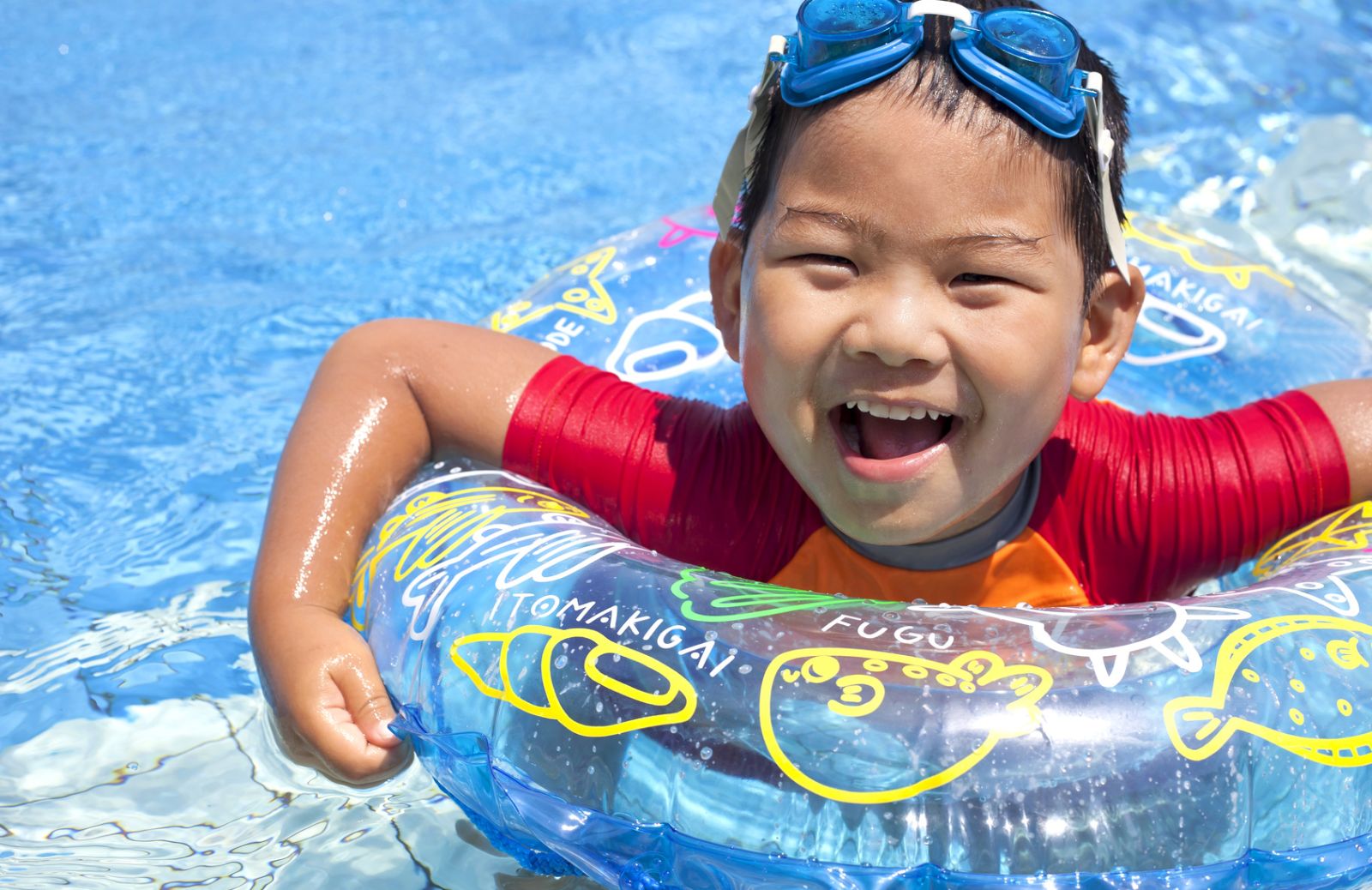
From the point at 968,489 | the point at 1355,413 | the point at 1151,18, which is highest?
the point at 1151,18

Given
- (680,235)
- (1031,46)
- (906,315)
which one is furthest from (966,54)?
(680,235)

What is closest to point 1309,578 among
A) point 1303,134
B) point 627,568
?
point 627,568

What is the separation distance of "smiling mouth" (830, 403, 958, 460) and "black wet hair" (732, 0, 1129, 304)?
1.25 ft

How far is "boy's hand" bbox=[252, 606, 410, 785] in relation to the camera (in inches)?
91.8

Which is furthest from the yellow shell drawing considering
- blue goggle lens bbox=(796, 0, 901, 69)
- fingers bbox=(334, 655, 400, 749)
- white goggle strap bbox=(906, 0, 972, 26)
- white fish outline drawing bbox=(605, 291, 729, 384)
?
white goggle strap bbox=(906, 0, 972, 26)

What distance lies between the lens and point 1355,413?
2.83m

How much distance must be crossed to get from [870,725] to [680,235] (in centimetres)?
219

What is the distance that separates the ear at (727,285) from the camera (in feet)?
9.23

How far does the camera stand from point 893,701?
79.6 inches

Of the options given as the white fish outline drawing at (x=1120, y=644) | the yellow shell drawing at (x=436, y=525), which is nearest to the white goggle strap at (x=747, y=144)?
the yellow shell drawing at (x=436, y=525)

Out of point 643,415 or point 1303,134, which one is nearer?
point 643,415

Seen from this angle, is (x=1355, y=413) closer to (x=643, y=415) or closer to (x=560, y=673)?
(x=643, y=415)

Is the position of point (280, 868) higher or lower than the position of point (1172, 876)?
lower

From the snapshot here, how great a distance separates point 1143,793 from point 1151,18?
651 centimetres
